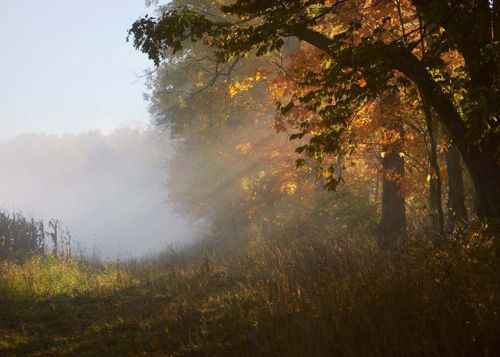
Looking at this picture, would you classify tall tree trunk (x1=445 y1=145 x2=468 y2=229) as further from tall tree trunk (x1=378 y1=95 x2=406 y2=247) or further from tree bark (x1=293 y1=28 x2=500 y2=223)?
tree bark (x1=293 y1=28 x2=500 y2=223)

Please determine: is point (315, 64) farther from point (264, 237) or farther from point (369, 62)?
point (264, 237)

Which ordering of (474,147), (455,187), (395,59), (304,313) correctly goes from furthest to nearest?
1. (455,187)
2. (474,147)
3. (395,59)
4. (304,313)

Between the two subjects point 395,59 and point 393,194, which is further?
point 393,194

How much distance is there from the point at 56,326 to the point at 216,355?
4197mm

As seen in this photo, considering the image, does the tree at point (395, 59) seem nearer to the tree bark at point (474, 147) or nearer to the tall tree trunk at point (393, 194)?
the tree bark at point (474, 147)

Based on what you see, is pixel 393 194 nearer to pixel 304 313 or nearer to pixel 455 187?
pixel 455 187

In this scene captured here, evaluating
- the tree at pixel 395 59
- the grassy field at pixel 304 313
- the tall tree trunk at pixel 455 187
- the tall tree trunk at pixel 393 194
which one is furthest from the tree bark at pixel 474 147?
the tall tree trunk at pixel 393 194

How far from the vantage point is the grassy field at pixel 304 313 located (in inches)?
179

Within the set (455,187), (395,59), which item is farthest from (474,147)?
(455,187)

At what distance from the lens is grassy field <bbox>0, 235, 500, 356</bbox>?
14.9 feet

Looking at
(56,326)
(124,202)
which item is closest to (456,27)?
(56,326)

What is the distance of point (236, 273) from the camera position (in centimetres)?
1230

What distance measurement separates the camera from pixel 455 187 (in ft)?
33.8

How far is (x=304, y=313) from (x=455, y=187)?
604 centimetres
